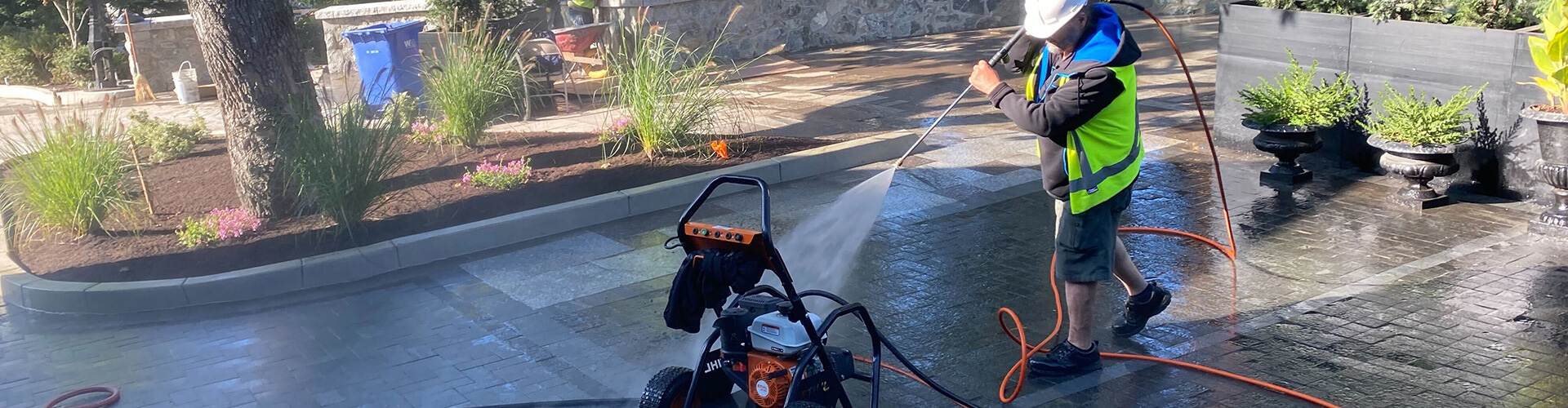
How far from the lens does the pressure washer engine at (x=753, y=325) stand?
366 centimetres

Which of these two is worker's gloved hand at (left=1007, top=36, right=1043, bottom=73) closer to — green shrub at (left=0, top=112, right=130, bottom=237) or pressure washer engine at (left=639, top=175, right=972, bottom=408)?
pressure washer engine at (left=639, top=175, right=972, bottom=408)

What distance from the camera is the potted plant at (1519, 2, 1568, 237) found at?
6414mm

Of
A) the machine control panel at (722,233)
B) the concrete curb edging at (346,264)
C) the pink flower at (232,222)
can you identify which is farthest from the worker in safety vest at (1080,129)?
the pink flower at (232,222)

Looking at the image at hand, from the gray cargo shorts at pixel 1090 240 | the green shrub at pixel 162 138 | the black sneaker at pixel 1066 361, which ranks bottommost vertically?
the black sneaker at pixel 1066 361

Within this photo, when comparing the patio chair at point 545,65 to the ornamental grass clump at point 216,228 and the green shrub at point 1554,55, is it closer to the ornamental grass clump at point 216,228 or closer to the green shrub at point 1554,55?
the ornamental grass clump at point 216,228

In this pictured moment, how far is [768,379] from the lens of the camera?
3.86 m

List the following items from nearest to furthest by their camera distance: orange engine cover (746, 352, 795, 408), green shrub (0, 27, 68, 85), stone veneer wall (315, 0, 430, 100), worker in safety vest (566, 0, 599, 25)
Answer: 1. orange engine cover (746, 352, 795, 408)
2. stone veneer wall (315, 0, 430, 100)
3. worker in safety vest (566, 0, 599, 25)
4. green shrub (0, 27, 68, 85)

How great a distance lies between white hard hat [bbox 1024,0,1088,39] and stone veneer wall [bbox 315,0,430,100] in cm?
1086

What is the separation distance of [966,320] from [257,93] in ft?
15.5

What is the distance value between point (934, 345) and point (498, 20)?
8231 millimetres

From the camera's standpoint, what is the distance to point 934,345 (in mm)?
5246

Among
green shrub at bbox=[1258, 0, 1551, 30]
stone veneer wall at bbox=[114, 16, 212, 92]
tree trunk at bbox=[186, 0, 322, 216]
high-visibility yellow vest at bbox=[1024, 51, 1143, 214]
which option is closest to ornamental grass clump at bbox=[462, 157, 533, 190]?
tree trunk at bbox=[186, 0, 322, 216]

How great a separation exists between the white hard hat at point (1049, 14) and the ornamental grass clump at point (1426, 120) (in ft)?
12.2

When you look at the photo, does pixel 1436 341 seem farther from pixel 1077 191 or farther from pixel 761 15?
pixel 761 15
